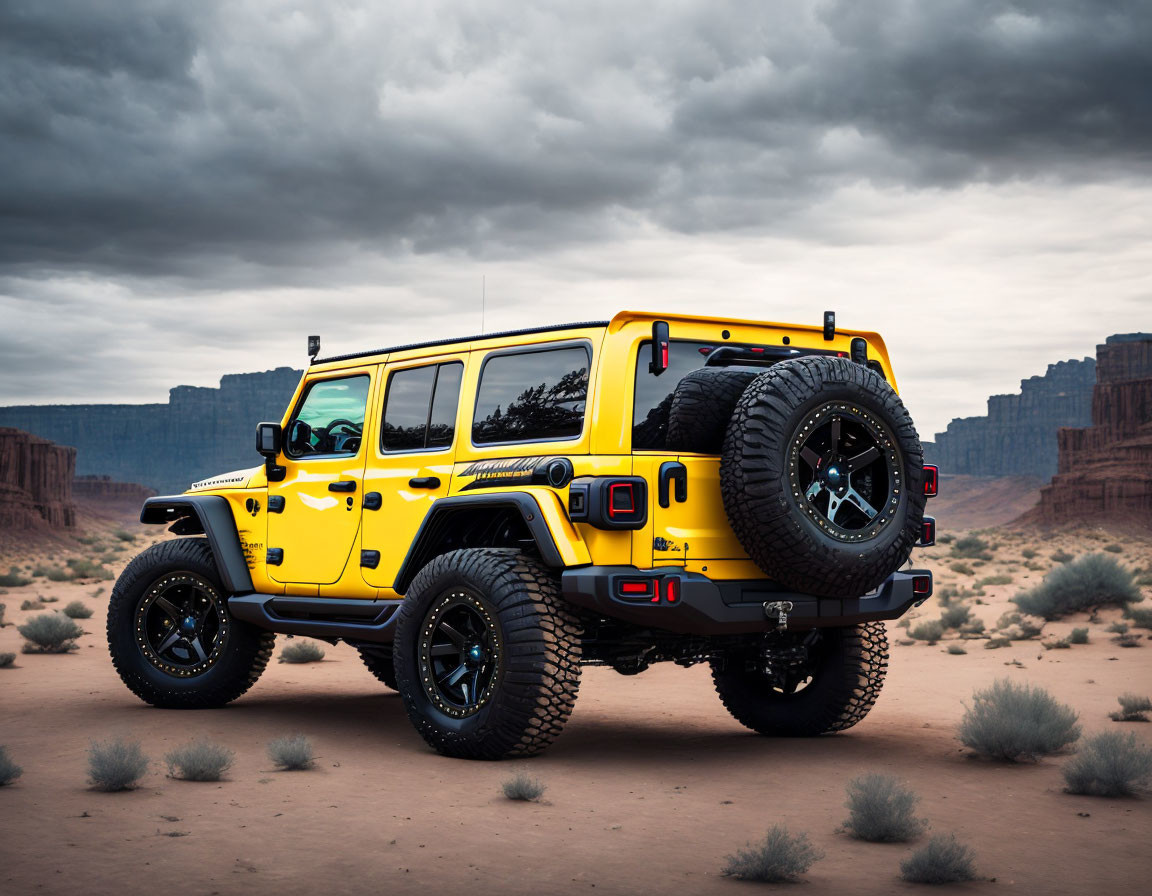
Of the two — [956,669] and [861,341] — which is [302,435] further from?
[956,669]

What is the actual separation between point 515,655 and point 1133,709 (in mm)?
5860

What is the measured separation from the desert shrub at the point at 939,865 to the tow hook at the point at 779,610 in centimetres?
224

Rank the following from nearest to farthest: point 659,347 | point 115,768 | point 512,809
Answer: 1. point 512,809
2. point 115,768
3. point 659,347

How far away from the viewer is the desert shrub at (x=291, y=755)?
7.83 metres

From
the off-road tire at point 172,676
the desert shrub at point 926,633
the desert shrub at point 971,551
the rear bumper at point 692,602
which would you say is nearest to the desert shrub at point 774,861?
the rear bumper at point 692,602

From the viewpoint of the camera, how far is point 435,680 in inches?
324

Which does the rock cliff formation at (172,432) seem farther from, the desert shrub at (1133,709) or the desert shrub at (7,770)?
the desert shrub at (7,770)

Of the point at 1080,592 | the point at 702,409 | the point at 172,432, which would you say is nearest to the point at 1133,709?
the point at 702,409

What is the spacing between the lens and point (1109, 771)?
24.0ft

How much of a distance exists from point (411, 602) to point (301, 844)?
2442 mm

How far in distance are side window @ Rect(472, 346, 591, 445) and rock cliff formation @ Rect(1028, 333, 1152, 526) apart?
9129 centimetres

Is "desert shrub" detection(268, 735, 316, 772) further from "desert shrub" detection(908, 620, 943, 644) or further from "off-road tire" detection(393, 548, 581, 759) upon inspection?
"desert shrub" detection(908, 620, 943, 644)

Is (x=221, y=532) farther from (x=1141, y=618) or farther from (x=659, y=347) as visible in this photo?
(x=1141, y=618)

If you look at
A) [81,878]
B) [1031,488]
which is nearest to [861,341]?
[81,878]
